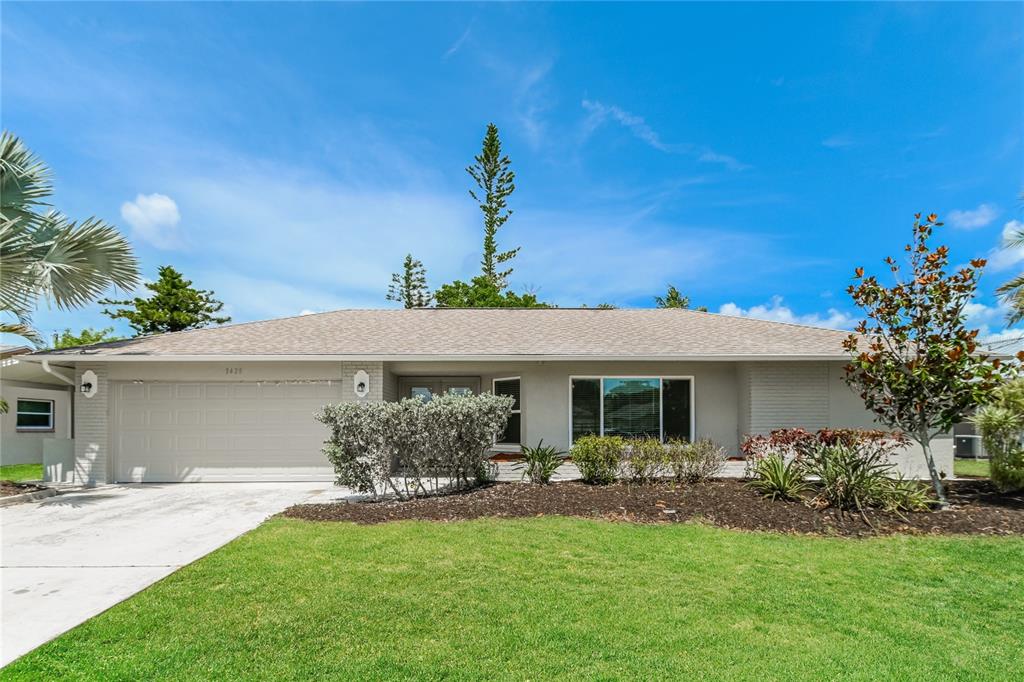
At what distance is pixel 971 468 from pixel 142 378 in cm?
2049

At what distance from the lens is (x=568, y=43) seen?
14344 mm

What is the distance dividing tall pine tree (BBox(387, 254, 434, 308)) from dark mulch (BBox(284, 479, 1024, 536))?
29.6 meters

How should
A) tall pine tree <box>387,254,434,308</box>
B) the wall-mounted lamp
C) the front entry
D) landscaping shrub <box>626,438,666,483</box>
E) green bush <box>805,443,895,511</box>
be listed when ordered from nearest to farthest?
green bush <box>805,443,895,511</box>
landscaping shrub <box>626,438,666,483</box>
the wall-mounted lamp
the front entry
tall pine tree <box>387,254,434,308</box>

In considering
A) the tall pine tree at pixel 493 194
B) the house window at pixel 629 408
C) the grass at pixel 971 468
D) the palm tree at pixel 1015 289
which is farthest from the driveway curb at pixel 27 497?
the tall pine tree at pixel 493 194

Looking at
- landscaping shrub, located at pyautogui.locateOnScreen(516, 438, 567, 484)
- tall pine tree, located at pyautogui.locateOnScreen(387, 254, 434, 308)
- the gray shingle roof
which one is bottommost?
landscaping shrub, located at pyautogui.locateOnScreen(516, 438, 567, 484)

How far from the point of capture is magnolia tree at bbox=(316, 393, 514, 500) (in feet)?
28.8

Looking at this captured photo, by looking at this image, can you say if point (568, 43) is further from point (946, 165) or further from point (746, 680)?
point (746, 680)

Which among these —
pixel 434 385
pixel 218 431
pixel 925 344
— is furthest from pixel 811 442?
pixel 218 431

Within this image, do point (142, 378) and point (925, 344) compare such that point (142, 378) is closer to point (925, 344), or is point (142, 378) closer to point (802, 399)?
point (802, 399)

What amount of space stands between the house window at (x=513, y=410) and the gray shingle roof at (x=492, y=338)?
3.79ft

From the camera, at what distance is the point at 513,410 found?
13.0 metres

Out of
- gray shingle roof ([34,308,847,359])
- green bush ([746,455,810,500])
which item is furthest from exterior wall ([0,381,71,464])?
green bush ([746,455,810,500])

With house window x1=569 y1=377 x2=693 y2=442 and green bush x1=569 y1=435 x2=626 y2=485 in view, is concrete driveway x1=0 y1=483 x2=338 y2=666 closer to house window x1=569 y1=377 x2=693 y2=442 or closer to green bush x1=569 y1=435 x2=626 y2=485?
green bush x1=569 y1=435 x2=626 y2=485

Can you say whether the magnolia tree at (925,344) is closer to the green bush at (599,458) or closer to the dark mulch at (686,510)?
the dark mulch at (686,510)
